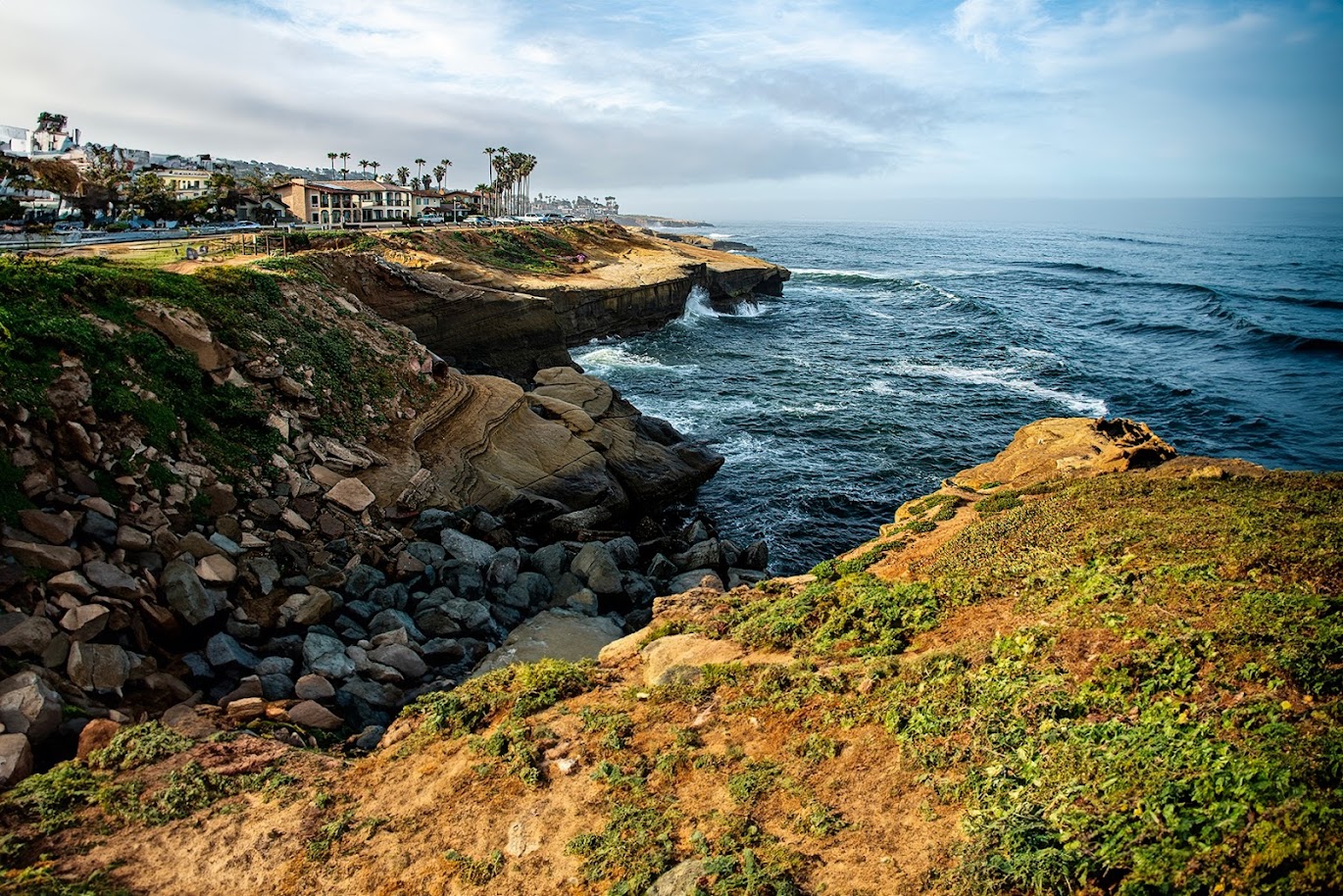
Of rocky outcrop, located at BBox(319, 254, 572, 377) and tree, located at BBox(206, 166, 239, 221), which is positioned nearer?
rocky outcrop, located at BBox(319, 254, 572, 377)

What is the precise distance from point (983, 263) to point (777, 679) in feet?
405

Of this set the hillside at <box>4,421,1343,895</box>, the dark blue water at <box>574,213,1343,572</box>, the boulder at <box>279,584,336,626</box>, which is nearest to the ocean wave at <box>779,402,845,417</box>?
the dark blue water at <box>574,213,1343,572</box>

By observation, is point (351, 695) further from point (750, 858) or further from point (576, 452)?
point (576, 452)

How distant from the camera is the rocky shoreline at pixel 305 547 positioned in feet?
37.7

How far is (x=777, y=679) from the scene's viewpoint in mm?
10281

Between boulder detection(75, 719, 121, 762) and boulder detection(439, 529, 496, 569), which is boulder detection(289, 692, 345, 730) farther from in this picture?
boulder detection(439, 529, 496, 569)

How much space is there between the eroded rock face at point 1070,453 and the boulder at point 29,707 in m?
19.8

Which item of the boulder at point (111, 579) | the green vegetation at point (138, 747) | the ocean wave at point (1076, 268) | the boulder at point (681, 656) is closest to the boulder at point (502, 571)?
the boulder at point (681, 656)

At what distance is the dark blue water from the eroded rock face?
211 inches

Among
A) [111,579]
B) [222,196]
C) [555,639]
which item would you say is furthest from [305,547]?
[222,196]

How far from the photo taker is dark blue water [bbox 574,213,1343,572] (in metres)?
30.5

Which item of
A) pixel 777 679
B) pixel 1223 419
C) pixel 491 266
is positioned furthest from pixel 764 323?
pixel 777 679

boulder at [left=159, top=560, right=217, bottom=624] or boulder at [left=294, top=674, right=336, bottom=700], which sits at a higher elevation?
boulder at [left=159, top=560, right=217, bottom=624]

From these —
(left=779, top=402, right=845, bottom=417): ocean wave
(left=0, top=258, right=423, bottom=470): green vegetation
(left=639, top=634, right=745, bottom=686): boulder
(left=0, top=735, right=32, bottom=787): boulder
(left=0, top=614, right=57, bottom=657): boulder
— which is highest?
(left=0, top=258, right=423, bottom=470): green vegetation
